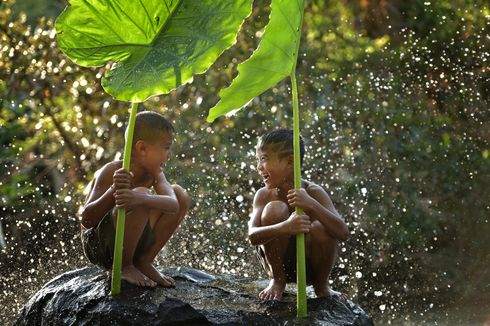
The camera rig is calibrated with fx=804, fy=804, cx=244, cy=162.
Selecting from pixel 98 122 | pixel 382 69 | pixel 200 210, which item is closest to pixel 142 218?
pixel 200 210

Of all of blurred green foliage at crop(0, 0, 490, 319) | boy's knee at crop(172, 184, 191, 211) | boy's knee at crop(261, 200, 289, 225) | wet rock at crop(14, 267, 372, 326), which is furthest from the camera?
blurred green foliage at crop(0, 0, 490, 319)

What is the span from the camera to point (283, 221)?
9.95 ft

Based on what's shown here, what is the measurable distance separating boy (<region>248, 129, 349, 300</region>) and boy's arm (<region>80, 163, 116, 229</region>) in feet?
1.86

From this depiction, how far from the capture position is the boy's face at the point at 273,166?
10.5 feet

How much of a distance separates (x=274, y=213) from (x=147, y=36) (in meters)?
0.83

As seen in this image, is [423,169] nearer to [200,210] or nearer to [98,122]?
[200,210]

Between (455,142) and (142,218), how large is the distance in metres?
4.72

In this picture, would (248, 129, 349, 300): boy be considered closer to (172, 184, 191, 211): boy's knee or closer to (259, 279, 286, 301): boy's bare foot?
(259, 279, 286, 301): boy's bare foot

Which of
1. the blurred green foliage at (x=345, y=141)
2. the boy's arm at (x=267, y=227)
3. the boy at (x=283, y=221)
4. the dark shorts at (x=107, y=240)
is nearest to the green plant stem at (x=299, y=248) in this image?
the boy's arm at (x=267, y=227)

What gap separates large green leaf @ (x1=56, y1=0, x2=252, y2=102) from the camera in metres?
2.90

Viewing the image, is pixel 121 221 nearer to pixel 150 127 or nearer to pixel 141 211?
pixel 141 211

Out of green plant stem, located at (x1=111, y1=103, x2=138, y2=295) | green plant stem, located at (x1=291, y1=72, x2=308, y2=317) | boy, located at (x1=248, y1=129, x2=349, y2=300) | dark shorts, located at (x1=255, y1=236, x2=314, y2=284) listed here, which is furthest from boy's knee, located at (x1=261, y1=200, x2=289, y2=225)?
green plant stem, located at (x1=111, y1=103, x2=138, y2=295)

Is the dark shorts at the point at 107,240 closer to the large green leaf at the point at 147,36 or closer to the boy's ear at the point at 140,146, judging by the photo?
the boy's ear at the point at 140,146

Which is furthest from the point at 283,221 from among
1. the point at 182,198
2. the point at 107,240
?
the point at 107,240
